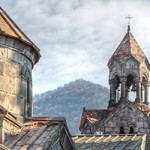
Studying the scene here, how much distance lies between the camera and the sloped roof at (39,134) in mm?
8797

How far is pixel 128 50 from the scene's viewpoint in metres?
23.7

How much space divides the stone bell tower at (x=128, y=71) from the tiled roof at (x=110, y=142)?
6846 mm

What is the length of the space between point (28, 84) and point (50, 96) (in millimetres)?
174730

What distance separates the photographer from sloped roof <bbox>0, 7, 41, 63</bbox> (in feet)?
35.1

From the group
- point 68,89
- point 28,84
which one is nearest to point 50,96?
point 68,89

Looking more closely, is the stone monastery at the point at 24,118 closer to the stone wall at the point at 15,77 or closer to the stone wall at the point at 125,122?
the stone wall at the point at 15,77

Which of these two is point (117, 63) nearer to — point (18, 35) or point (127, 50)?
point (127, 50)

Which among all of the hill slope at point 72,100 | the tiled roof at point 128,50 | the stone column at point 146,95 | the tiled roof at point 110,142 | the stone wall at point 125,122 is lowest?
the tiled roof at point 110,142

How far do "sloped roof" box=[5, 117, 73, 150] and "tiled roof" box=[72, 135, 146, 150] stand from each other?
428 centimetres

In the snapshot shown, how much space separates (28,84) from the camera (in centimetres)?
1116

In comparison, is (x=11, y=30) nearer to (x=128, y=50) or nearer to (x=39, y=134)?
(x=39, y=134)

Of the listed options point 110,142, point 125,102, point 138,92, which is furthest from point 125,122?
point 110,142

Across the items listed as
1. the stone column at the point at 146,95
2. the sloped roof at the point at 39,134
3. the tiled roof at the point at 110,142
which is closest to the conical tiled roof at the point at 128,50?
the stone column at the point at 146,95

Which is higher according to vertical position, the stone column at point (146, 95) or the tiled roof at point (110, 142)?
the stone column at point (146, 95)
